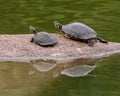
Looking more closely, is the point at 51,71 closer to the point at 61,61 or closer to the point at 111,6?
the point at 61,61

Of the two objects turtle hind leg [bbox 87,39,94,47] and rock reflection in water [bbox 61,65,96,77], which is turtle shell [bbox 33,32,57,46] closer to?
turtle hind leg [bbox 87,39,94,47]

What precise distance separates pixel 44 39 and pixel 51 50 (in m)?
0.33

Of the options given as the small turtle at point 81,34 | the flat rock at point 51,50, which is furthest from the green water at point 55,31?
the small turtle at point 81,34

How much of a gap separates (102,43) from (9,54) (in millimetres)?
2138

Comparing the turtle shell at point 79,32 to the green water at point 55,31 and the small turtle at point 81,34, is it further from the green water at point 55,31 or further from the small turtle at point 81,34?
the green water at point 55,31

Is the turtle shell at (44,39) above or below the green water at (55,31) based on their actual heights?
above

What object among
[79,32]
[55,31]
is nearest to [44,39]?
[79,32]

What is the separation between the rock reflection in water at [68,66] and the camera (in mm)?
9180

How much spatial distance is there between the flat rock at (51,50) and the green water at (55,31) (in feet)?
0.91

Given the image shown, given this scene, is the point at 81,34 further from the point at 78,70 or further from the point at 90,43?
the point at 78,70

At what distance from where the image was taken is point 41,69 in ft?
30.8

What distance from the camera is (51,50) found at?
1013cm

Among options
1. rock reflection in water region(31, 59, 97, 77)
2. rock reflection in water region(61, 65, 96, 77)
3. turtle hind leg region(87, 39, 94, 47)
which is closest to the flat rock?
turtle hind leg region(87, 39, 94, 47)

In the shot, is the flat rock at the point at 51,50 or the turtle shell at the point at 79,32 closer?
the flat rock at the point at 51,50
